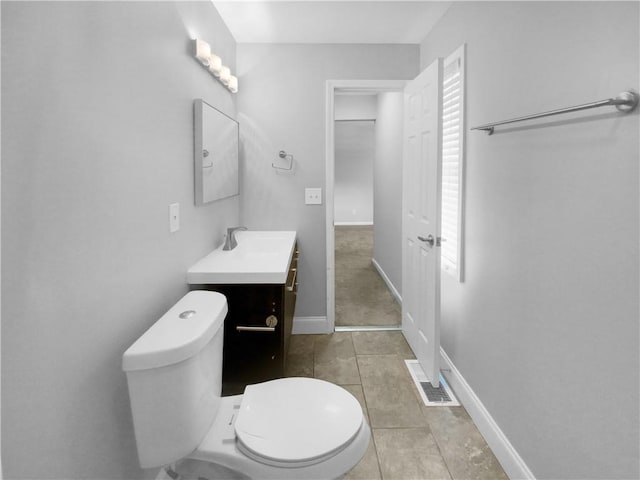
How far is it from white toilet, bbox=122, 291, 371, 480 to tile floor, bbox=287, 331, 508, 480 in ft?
2.23

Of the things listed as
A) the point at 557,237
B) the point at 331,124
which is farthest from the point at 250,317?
the point at 331,124

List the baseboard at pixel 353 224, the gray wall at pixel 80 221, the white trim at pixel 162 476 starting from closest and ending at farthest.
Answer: the gray wall at pixel 80 221 → the white trim at pixel 162 476 → the baseboard at pixel 353 224

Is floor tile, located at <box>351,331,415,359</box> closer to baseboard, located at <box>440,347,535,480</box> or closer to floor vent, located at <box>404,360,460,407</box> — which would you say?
floor vent, located at <box>404,360,460,407</box>

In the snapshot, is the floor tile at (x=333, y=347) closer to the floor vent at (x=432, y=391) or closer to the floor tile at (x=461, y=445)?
the floor vent at (x=432, y=391)

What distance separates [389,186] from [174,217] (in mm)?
3228

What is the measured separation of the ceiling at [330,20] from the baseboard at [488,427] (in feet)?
7.27

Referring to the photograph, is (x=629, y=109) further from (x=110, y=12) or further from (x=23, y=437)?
(x=23, y=437)

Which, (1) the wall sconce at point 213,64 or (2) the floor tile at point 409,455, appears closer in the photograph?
(2) the floor tile at point 409,455

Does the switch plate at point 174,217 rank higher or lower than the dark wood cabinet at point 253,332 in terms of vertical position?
higher

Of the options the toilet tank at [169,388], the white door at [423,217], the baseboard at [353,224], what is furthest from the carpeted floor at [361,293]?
the toilet tank at [169,388]

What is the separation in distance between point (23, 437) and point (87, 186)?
617mm

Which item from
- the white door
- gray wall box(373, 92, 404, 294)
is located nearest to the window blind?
the white door

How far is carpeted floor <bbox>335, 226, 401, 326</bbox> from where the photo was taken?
3789mm

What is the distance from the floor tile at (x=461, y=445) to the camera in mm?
1852
